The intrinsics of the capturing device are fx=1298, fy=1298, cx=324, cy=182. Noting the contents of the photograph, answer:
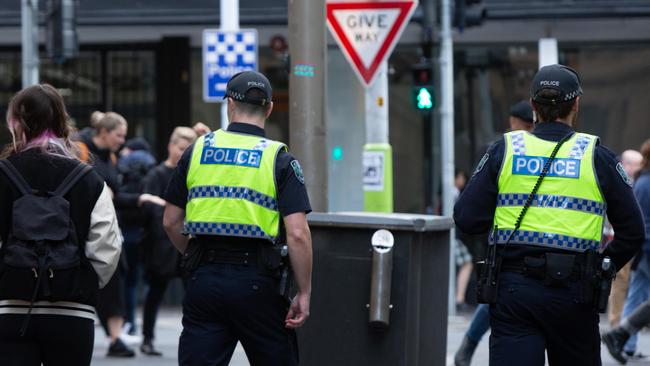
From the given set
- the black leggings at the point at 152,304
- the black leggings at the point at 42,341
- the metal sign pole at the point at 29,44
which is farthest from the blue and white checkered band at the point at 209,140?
the metal sign pole at the point at 29,44

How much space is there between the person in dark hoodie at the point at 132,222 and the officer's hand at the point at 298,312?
207 inches

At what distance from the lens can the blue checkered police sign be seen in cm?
534

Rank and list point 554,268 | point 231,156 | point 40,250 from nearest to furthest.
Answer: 1. point 40,250
2. point 554,268
3. point 231,156

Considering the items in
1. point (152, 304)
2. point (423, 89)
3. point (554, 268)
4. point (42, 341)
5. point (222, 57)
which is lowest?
point (152, 304)

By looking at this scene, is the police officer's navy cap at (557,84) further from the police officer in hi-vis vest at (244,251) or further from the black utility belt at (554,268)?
the police officer in hi-vis vest at (244,251)

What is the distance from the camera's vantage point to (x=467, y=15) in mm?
13766

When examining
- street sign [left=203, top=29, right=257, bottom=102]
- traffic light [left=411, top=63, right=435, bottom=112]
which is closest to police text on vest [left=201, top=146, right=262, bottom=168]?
street sign [left=203, top=29, right=257, bottom=102]

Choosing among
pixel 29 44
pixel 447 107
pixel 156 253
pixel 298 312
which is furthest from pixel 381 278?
pixel 29 44

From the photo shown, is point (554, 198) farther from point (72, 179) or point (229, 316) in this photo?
point (72, 179)

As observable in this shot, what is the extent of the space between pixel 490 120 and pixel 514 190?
35.1ft

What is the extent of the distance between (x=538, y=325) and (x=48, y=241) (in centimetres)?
198

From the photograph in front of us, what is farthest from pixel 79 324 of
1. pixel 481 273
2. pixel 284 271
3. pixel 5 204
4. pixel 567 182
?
pixel 567 182

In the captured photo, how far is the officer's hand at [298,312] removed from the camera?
5668 millimetres

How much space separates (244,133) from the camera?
5.79 meters
